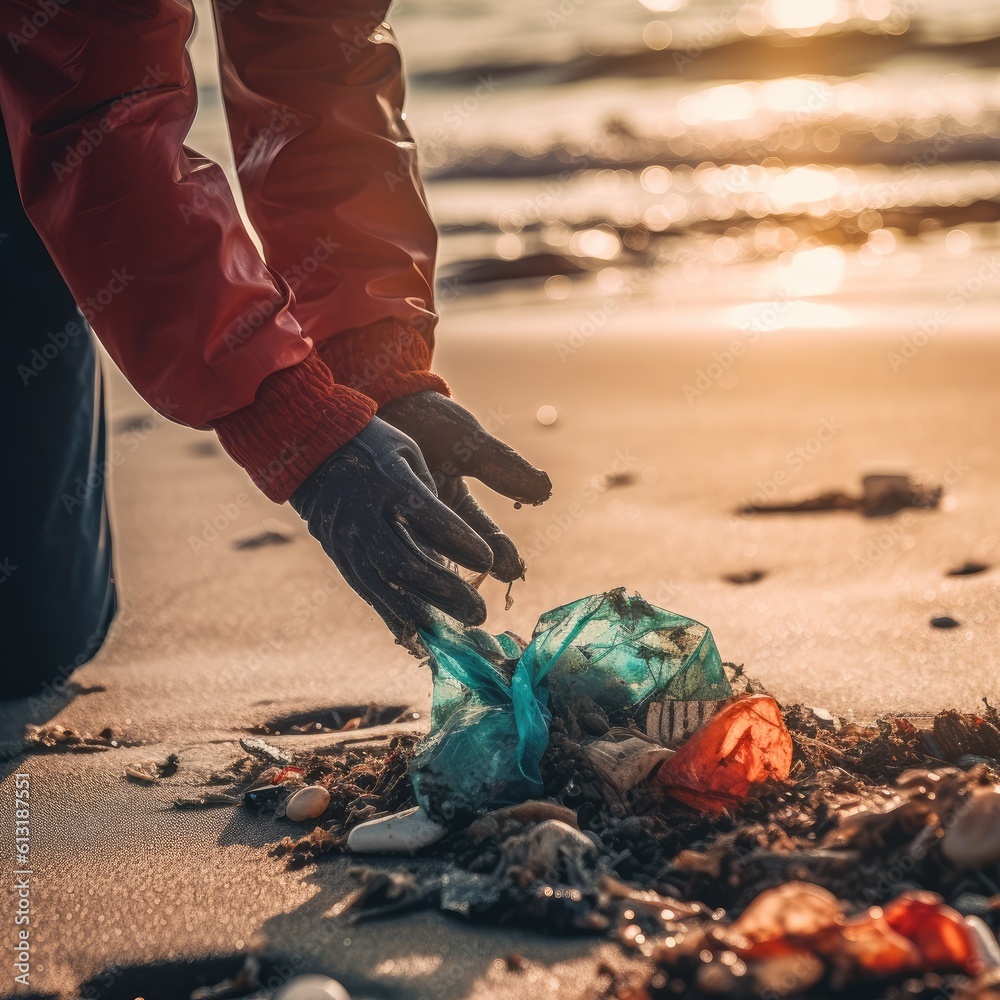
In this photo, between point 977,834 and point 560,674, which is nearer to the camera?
point 977,834

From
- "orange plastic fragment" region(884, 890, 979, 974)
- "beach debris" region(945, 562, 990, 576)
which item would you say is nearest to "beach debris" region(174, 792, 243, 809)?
"orange plastic fragment" region(884, 890, 979, 974)

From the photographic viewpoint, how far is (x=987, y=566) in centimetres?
336

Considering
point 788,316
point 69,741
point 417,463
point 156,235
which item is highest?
point 156,235

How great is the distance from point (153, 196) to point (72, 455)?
1405 millimetres

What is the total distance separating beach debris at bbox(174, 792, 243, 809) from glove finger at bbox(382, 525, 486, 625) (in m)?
0.71

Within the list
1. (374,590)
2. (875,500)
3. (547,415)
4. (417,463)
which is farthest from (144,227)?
(547,415)

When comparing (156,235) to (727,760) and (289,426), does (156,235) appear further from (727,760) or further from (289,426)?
(727,760)

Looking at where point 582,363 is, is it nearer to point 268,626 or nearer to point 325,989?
point 268,626

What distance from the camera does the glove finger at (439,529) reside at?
199 cm

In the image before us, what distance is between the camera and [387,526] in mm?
1993

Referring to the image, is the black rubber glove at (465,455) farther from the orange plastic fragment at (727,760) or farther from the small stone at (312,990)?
the small stone at (312,990)

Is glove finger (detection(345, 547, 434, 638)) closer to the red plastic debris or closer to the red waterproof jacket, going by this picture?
the red waterproof jacket

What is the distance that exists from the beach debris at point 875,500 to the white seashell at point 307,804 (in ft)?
7.32

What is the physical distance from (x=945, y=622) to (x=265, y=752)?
1.78 meters
